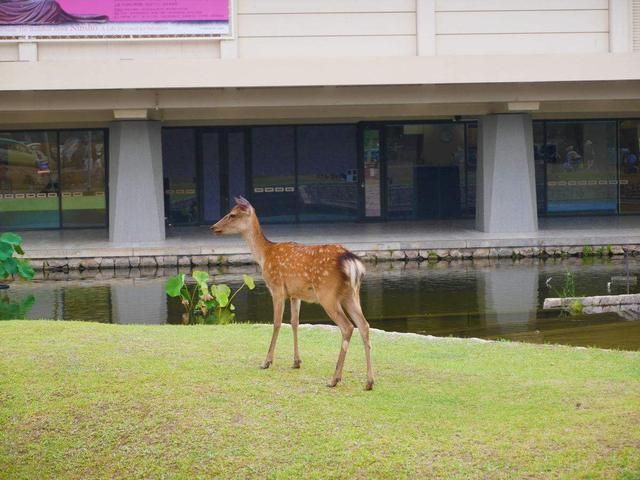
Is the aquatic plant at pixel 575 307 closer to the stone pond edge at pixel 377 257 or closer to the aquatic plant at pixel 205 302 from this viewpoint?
the aquatic plant at pixel 205 302

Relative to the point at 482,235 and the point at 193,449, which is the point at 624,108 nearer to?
the point at 482,235

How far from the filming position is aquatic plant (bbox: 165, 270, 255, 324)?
59.6 feet

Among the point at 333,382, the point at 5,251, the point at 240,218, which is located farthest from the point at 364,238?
the point at 333,382

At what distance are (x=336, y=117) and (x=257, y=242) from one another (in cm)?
2089

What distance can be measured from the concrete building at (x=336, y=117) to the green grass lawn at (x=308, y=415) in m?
16.0

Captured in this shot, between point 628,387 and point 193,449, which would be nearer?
point 193,449

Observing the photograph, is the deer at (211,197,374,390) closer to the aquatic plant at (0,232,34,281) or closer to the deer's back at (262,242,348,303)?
the deer's back at (262,242,348,303)

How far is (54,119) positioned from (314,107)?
22.4ft

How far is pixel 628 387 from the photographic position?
10.1 m

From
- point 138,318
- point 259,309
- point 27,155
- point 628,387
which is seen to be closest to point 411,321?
point 259,309

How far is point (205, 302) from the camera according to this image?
18.6 meters

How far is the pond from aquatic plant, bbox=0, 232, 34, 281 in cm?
29

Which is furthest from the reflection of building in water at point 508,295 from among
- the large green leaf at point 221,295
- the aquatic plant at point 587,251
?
the large green leaf at point 221,295

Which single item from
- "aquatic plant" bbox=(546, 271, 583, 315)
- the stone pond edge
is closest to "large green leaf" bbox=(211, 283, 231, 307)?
"aquatic plant" bbox=(546, 271, 583, 315)
